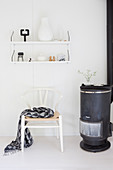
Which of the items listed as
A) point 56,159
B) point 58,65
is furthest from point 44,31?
point 56,159

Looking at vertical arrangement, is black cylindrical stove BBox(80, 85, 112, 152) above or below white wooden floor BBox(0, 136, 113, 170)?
above

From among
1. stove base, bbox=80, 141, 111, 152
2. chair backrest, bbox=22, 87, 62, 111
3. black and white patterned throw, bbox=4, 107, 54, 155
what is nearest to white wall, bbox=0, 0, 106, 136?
chair backrest, bbox=22, 87, 62, 111

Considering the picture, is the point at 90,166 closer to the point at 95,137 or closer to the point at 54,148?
the point at 95,137

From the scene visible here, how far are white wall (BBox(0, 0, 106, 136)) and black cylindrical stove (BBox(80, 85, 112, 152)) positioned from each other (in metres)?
0.61

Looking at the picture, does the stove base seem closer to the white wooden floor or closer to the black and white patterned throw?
the white wooden floor

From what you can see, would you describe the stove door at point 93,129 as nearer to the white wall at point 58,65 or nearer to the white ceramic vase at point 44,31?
the white wall at point 58,65

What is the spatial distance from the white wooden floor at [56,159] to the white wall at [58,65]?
54 cm

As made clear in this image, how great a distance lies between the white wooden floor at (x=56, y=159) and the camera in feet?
6.61

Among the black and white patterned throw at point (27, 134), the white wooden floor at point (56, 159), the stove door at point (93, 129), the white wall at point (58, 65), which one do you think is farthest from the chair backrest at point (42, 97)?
the stove door at point (93, 129)

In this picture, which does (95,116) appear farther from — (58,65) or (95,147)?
(58,65)

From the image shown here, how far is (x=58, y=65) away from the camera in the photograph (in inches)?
117

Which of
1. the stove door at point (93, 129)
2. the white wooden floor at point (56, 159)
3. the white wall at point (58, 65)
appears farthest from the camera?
the white wall at point (58, 65)

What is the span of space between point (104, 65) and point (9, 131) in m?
1.83

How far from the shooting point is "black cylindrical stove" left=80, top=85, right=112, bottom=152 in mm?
2332
